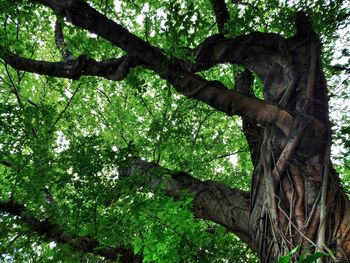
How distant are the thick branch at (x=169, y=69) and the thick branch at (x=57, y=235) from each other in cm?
222

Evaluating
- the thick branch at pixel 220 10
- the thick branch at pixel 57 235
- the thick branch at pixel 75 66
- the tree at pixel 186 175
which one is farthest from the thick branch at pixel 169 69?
the thick branch at pixel 57 235

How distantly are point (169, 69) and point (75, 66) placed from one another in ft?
4.01

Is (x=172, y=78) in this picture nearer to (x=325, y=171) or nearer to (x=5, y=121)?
(x=325, y=171)

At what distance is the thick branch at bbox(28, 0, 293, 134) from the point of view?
9.34ft

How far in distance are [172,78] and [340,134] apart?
309cm

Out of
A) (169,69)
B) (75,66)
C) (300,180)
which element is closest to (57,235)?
(75,66)

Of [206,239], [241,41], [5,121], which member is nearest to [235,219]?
[206,239]

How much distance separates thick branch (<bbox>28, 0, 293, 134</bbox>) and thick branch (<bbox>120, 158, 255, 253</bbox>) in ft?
3.34

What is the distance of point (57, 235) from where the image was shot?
3.83 m

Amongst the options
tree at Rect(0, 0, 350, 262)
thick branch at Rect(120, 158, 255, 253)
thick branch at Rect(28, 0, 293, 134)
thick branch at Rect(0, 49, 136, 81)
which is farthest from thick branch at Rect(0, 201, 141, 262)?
thick branch at Rect(28, 0, 293, 134)

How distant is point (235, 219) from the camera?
340 cm

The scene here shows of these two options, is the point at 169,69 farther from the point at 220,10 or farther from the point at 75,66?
the point at 220,10

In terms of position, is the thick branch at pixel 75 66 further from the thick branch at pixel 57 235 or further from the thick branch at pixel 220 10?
the thick branch at pixel 220 10

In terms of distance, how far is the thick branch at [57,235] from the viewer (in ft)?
12.1
